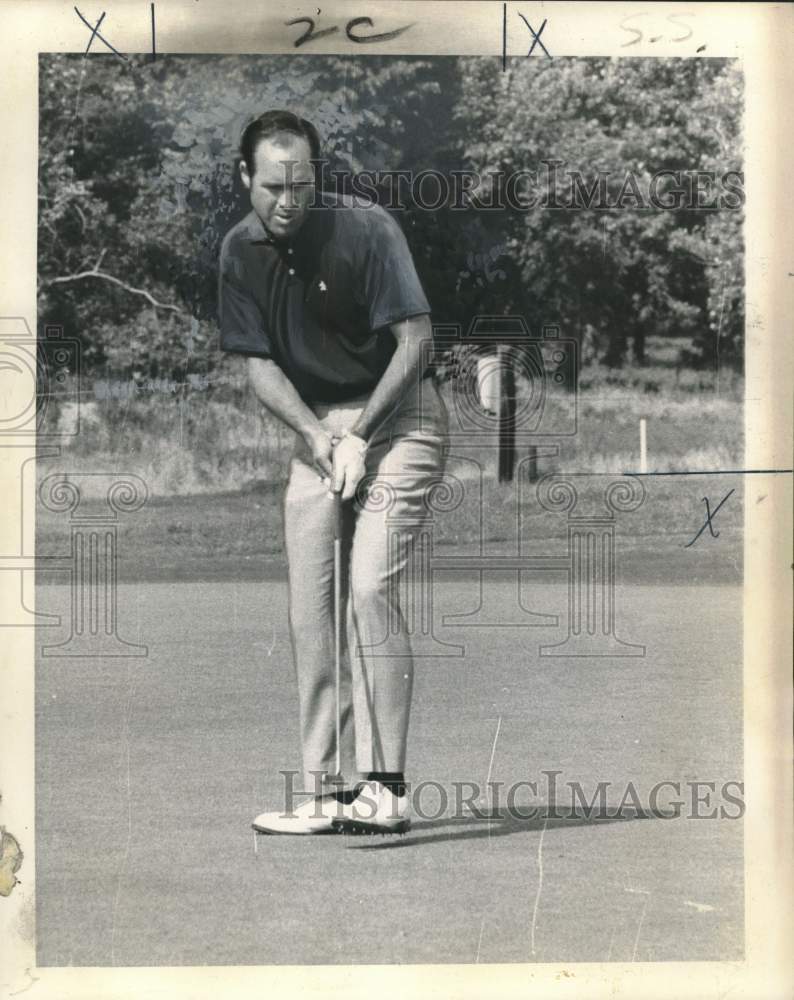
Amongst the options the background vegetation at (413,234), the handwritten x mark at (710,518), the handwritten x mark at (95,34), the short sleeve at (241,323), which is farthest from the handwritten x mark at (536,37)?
the handwritten x mark at (710,518)

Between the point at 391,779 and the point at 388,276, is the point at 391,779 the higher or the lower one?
the lower one

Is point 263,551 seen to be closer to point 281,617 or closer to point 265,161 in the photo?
point 281,617

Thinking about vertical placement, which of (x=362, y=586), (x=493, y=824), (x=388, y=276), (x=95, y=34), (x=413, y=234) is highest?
(x=95, y=34)

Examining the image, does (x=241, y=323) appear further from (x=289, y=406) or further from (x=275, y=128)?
(x=275, y=128)

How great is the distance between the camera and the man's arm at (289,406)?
532 centimetres

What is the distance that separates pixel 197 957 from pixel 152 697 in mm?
829

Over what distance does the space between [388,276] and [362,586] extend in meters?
1.00

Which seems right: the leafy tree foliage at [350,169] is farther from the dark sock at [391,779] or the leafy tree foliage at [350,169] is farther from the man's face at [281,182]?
the dark sock at [391,779]

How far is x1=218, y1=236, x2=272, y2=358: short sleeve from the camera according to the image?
5316mm

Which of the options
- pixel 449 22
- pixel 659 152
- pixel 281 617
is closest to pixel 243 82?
pixel 449 22

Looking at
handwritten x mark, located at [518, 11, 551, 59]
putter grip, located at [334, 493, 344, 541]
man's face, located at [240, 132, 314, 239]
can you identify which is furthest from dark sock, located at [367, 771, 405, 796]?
handwritten x mark, located at [518, 11, 551, 59]

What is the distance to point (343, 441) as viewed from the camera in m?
5.32

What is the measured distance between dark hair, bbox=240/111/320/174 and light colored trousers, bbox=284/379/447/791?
2.81ft

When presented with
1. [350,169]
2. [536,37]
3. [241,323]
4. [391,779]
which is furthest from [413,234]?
[391,779]
